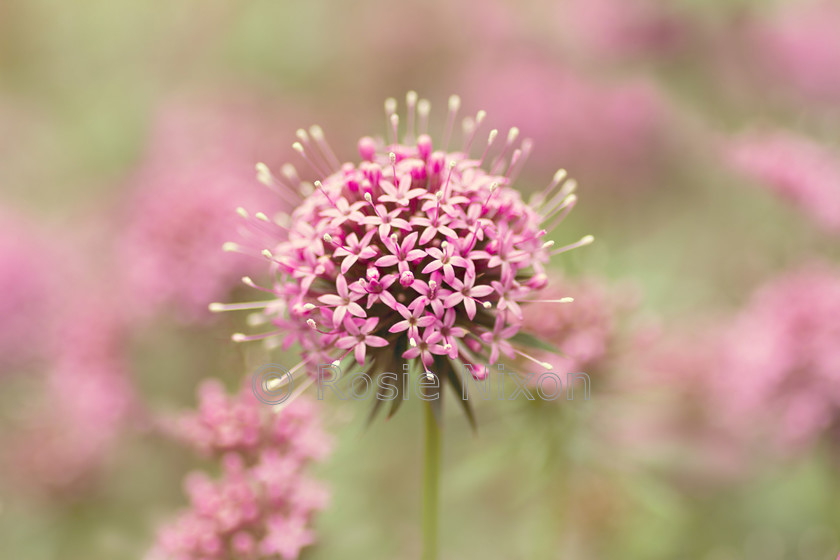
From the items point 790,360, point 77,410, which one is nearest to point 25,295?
→ point 77,410

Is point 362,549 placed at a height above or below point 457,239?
below

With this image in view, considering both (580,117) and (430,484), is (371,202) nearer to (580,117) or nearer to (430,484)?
(430,484)

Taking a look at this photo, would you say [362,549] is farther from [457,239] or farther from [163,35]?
[163,35]

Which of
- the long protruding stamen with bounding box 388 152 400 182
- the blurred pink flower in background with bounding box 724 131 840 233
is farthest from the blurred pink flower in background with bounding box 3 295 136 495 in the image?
the blurred pink flower in background with bounding box 724 131 840 233

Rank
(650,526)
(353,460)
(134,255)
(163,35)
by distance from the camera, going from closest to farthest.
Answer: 1. (353,460)
2. (650,526)
3. (134,255)
4. (163,35)

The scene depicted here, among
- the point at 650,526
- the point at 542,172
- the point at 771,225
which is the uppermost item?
the point at 542,172

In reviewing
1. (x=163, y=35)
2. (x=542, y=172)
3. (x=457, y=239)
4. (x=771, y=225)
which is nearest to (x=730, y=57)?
(x=771, y=225)
